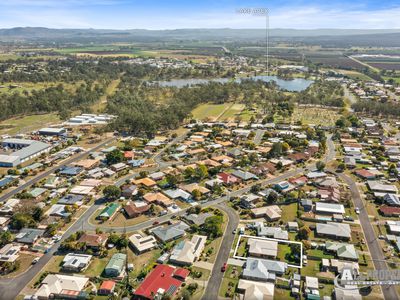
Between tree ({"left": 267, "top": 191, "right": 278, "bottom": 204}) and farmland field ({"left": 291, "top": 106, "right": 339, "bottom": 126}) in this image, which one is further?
farmland field ({"left": 291, "top": 106, "right": 339, "bottom": 126})

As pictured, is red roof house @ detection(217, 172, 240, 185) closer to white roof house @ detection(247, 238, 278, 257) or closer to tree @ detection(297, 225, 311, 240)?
white roof house @ detection(247, 238, 278, 257)

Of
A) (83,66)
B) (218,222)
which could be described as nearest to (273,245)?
(218,222)

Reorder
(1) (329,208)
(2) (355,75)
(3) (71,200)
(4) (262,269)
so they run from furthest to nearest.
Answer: (2) (355,75)
(3) (71,200)
(1) (329,208)
(4) (262,269)

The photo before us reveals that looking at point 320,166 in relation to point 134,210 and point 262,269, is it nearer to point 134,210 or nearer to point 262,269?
point 262,269

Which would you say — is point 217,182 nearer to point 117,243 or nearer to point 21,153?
point 117,243

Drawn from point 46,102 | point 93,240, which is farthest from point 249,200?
point 46,102

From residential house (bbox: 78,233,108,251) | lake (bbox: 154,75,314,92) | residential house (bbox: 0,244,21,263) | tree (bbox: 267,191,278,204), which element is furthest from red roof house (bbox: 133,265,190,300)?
lake (bbox: 154,75,314,92)

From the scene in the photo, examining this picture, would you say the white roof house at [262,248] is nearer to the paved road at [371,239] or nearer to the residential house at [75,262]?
the paved road at [371,239]
